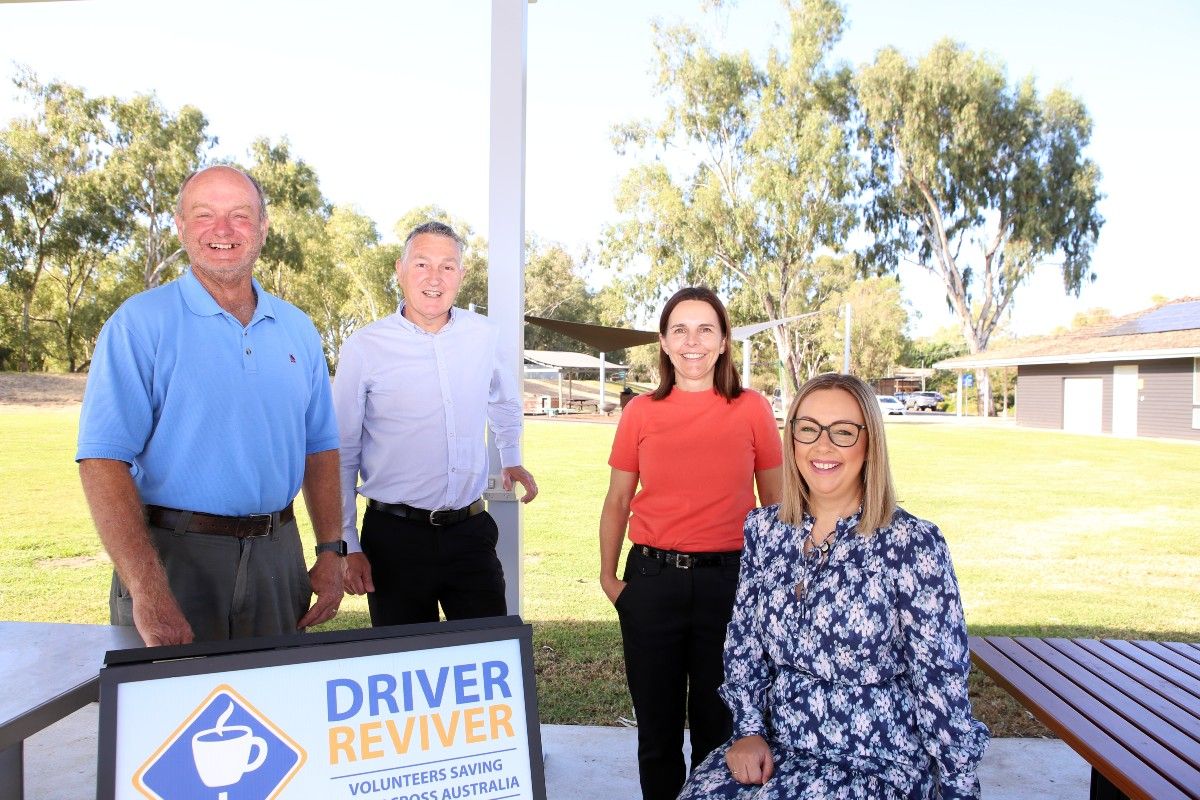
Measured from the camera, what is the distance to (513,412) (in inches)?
117

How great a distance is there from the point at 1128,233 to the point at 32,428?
36156mm

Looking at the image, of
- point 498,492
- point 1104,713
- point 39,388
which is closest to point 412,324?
point 498,492

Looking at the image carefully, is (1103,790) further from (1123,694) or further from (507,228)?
(507,228)

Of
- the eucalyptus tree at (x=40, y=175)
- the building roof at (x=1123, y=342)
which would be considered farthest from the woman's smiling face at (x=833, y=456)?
the eucalyptus tree at (x=40, y=175)

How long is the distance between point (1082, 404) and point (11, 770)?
92.9 ft

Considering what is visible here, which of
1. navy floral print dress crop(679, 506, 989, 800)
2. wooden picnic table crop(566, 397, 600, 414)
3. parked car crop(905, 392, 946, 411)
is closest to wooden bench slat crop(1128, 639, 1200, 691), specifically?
navy floral print dress crop(679, 506, 989, 800)

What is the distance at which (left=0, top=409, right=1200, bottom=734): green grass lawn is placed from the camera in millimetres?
5324

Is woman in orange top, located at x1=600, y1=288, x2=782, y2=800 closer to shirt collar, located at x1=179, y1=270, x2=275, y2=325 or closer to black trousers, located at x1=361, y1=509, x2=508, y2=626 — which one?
black trousers, located at x1=361, y1=509, x2=508, y2=626

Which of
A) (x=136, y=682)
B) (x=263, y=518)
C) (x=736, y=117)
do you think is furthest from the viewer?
(x=736, y=117)

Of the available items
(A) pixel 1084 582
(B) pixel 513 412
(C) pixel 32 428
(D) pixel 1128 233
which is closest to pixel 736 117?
(D) pixel 1128 233

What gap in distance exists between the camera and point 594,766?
317 cm

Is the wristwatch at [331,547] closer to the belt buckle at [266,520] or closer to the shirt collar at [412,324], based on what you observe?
the belt buckle at [266,520]

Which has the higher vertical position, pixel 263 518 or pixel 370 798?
pixel 263 518

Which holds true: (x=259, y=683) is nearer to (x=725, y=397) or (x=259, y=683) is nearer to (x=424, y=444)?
(x=424, y=444)
